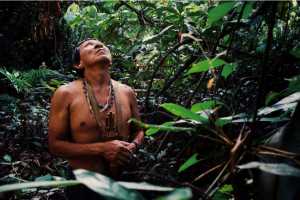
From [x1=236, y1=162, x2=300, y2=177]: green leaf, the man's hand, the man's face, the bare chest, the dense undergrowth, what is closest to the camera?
[x1=236, y1=162, x2=300, y2=177]: green leaf

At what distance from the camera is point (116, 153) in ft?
4.32

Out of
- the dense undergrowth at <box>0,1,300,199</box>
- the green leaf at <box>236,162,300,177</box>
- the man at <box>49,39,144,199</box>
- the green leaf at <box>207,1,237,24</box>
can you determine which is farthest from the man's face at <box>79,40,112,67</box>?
the green leaf at <box>236,162,300,177</box>

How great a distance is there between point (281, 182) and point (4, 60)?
5.88 metres

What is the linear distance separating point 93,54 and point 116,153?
0.73 metres

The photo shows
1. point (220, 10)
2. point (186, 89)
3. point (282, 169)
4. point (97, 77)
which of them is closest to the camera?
point (282, 169)

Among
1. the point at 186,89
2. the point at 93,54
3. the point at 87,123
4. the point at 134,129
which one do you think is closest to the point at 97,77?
the point at 93,54

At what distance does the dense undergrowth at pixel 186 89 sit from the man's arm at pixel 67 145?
0.24 meters

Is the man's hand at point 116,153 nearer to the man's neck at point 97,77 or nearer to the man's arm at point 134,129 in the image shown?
the man's arm at point 134,129

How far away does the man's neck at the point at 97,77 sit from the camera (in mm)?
1587

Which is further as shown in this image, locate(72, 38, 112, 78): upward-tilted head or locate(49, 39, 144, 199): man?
locate(72, 38, 112, 78): upward-tilted head

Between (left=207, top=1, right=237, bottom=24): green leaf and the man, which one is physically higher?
(left=207, top=1, right=237, bottom=24): green leaf

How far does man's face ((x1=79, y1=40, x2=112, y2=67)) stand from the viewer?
1.56 m

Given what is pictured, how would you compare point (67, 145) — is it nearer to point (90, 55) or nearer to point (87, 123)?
point (87, 123)

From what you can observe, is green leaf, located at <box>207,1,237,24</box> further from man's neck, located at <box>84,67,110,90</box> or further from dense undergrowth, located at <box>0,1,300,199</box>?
man's neck, located at <box>84,67,110,90</box>
